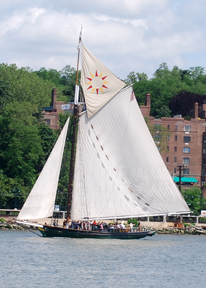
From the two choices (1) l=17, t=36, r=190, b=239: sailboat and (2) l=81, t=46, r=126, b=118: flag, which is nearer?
(1) l=17, t=36, r=190, b=239: sailboat

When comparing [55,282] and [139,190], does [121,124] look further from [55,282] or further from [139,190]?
[55,282]

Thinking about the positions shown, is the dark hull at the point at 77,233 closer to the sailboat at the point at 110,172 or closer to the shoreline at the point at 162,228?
the sailboat at the point at 110,172

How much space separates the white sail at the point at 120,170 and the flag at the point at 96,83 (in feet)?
2.51

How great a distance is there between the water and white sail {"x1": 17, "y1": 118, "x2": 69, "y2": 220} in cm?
267

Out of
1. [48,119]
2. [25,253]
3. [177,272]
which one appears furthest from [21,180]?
[177,272]

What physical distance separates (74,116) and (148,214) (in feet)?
39.0

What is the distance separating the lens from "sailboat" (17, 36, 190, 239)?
76.4m

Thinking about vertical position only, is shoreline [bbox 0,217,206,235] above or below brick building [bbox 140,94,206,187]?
below

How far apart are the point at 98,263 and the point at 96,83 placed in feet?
76.0

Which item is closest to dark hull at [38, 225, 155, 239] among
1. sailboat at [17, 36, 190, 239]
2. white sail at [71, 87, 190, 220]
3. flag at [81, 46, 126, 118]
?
sailboat at [17, 36, 190, 239]

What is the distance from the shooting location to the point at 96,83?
263 feet

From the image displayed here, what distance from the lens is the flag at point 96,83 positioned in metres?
78.4

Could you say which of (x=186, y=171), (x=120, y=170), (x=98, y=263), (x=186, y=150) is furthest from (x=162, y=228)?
(x=186, y=150)

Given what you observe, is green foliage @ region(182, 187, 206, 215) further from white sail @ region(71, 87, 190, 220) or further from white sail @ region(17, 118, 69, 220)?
white sail @ region(17, 118, 69, 220)
